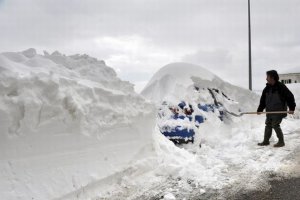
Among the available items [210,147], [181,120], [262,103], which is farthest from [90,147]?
[262,103]

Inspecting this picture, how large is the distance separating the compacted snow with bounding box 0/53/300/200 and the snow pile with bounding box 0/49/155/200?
0.01 meters

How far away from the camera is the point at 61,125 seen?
530cm

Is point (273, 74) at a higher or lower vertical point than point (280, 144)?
higher

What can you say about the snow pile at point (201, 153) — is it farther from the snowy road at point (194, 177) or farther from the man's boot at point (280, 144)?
the man's boot at point (280, 144)

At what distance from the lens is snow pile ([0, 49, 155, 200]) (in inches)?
189

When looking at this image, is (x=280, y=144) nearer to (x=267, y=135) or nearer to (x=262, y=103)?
(x=267, y=135)

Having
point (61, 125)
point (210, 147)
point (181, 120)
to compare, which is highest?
point (61, 125)

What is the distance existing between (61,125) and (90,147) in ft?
1.82

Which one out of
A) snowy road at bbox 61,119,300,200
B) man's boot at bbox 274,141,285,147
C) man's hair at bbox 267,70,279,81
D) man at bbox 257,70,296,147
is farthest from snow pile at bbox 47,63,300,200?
man's hair at bbox 267,70,279,81

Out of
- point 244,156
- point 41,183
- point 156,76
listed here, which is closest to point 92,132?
point 41,183

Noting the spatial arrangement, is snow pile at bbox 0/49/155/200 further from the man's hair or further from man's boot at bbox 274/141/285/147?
the man's hair

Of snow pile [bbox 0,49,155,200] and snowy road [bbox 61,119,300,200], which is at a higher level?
snow pile [bbox 0,49,155,200]

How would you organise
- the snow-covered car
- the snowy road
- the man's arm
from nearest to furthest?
the snowy road → the snow-covered car → the man's arm

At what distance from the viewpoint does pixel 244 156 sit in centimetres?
780
